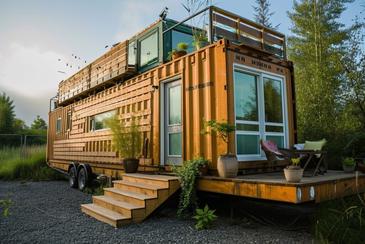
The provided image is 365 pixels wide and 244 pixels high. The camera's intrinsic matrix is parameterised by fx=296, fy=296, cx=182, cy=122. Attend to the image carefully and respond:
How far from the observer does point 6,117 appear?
2825 cm

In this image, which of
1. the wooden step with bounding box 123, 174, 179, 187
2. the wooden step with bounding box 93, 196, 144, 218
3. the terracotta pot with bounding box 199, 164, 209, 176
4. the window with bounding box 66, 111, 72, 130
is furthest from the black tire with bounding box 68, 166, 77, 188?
the terracotta pot with bounding box 199, 164, 209, 176

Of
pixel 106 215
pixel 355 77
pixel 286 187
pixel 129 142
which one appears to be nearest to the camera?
pixel 286 187

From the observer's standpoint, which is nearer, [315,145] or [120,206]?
[120,206]

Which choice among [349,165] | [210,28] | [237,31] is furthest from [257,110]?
[349,165]

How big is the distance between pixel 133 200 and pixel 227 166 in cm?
176

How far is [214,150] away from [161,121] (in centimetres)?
172

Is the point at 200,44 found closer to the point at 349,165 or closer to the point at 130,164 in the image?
the point at 130,164

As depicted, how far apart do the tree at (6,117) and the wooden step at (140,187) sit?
26.0 m

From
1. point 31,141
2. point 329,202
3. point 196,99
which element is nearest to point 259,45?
point 196,99

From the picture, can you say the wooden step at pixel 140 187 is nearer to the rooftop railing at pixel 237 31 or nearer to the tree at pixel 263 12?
the rooftop railing at pixel 237 31

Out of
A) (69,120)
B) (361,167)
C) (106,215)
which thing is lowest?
(106,215)

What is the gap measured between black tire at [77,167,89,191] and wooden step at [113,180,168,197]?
124 inches

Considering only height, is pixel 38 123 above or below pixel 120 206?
above

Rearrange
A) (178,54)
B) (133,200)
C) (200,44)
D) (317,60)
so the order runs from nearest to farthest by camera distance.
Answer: (133,200) → (200,44) → (178,54) → (317,60)
